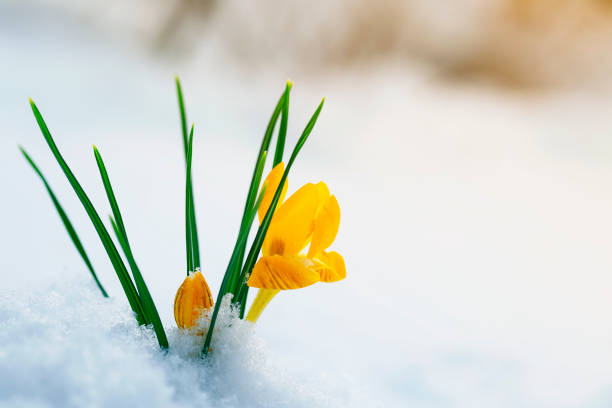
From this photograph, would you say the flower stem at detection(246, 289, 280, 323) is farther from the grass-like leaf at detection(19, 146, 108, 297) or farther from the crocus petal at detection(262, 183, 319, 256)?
the grass-like leaf at detection(19, 146, 108, 297)

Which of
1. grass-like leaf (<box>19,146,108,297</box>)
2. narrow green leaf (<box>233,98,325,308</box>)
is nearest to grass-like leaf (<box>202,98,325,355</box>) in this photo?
narrow green leaf (<box>233,98,325,308</box>)

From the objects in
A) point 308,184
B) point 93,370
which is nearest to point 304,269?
point 308,184

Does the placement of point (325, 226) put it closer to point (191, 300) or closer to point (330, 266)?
point (330, 266)

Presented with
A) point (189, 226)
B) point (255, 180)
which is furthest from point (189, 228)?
point (255, 180)

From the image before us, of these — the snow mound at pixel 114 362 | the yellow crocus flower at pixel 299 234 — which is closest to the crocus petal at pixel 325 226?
the yellow crocus flower at pixel 299 234

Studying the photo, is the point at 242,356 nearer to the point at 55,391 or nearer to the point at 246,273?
the point at 246,273

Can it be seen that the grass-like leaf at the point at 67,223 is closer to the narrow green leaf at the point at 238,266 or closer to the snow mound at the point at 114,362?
the snow mound at the point at 114,362
